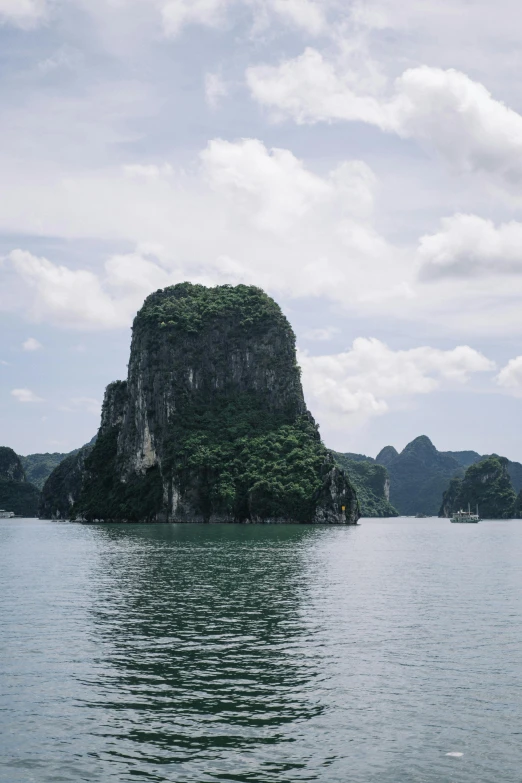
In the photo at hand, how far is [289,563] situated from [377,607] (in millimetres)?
27269

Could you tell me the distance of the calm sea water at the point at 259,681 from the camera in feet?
63.3

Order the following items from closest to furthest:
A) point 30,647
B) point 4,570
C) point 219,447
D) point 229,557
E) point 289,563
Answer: point 30,647, point 4,570, point 289,563, point 229,557, point 219,447

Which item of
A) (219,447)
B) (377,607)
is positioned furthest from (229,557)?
A: (219,447)

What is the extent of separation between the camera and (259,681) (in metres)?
26.8

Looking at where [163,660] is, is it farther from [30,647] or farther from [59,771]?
[59,771]

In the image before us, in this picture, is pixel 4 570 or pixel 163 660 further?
pixel 4 570

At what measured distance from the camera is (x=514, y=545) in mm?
113062

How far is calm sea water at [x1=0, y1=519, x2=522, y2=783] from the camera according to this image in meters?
19.3

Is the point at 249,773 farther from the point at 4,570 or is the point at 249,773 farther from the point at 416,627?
the point at 4,570

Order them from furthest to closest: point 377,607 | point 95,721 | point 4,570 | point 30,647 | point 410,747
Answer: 1. point 4,570
2. point 377,607
3. point 30,647
4. point 95,721
5. point 410,747

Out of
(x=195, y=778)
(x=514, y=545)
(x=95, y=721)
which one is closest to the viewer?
(x=195, y=778)

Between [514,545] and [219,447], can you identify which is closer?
[514,545]

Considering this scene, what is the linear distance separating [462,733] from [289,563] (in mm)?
50076

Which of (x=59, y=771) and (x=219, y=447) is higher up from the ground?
(x=219, y=447)
